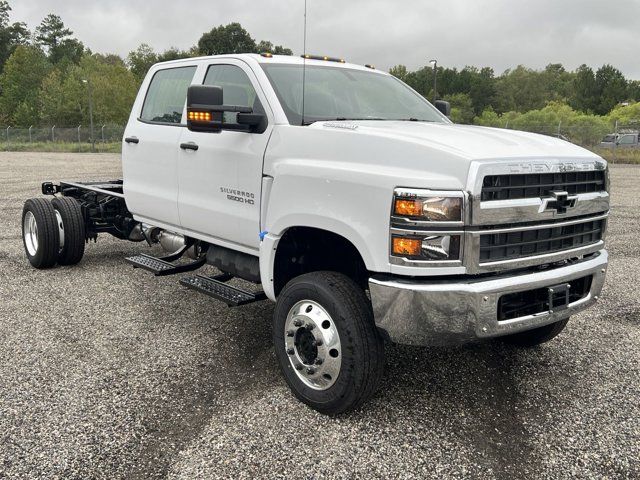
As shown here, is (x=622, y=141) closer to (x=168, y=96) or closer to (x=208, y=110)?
(x=168, y=96)

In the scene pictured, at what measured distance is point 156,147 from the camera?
5020mm

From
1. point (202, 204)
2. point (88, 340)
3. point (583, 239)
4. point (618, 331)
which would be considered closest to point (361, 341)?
point (583, 239)

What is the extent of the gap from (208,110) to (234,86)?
822 millimetres

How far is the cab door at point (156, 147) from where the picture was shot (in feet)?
16.0

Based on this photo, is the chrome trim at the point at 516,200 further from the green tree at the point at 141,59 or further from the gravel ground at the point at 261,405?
the green tree at the point at 141,59

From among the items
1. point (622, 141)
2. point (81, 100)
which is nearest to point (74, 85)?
point (81, 100)

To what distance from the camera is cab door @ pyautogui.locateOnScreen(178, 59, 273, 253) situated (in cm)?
398

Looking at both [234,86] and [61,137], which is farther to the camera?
[61,137]

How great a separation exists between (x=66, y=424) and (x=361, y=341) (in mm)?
1687

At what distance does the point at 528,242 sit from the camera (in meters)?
3.17

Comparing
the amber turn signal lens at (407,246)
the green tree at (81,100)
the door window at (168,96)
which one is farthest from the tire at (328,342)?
the green tree at (81,100)

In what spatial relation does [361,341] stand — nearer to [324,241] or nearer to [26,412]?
[324,241]

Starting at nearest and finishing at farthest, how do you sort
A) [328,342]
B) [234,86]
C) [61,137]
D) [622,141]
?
[328,342] → [234,86] → [622,141] → [61,137]

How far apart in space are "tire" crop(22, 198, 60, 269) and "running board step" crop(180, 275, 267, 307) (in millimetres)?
2678
